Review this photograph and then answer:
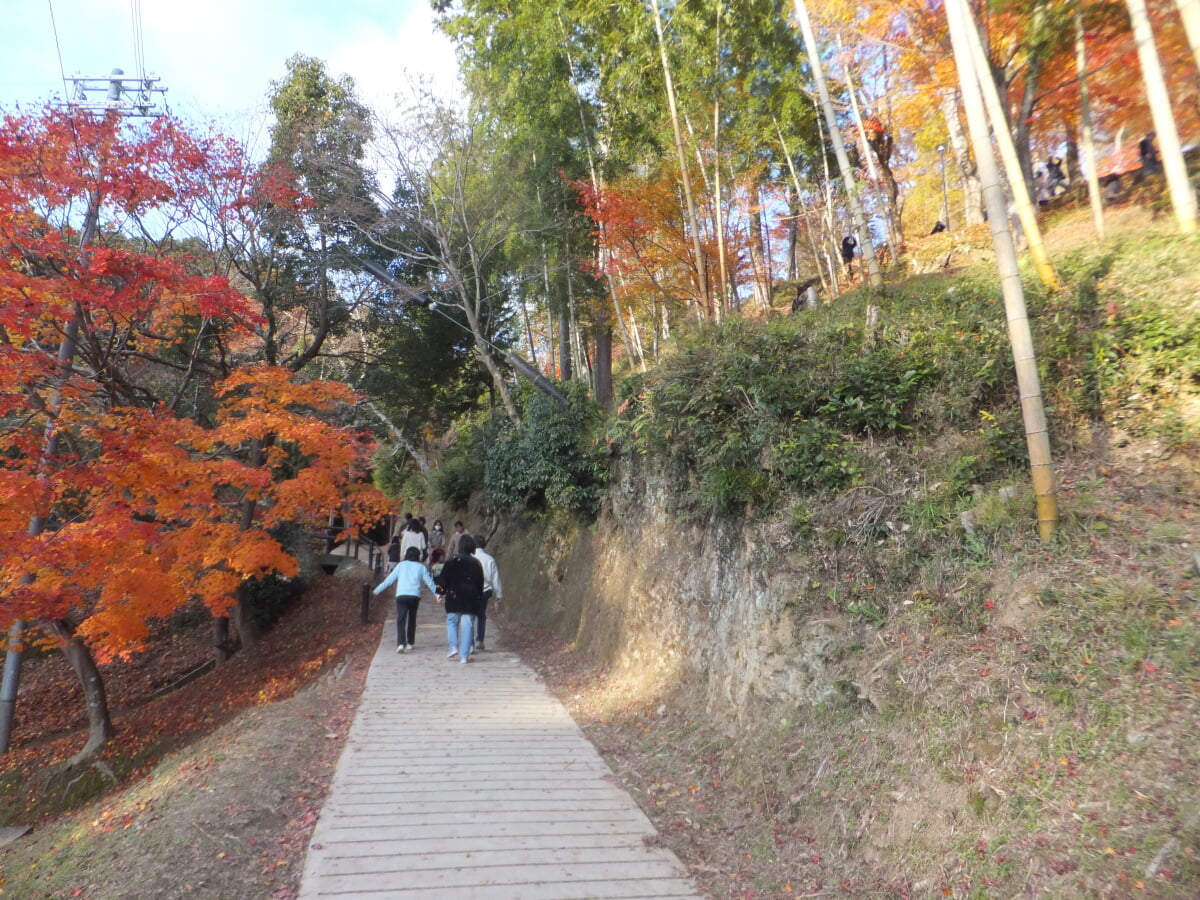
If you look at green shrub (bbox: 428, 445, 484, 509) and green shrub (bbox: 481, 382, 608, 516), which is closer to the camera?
green shrub (bbox: 481, 382, 608, 516)

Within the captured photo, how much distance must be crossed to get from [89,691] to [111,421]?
4621 mm

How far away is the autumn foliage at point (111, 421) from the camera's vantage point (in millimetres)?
9039

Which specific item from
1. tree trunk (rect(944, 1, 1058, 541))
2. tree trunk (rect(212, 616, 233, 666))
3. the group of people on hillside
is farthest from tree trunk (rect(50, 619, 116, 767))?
tree trunk (rect(944, 1, 1058, 541))

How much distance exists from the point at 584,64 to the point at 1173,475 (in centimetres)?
1417

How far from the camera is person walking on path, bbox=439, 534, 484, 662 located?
29.6 feet

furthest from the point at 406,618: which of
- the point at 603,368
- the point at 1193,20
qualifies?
the point at 1193,20

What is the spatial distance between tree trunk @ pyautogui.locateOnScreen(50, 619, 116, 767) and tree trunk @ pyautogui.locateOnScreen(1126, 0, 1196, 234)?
47.3 feet

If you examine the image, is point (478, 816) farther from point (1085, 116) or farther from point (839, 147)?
point (1085, 116)

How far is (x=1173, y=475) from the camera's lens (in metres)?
4.31

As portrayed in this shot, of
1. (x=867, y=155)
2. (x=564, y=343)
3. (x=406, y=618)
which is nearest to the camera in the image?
(x=406, y=618)

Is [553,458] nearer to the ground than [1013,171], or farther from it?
nearer to the ground

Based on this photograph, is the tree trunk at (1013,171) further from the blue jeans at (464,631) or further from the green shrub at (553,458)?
the blue jeans at (464,631)

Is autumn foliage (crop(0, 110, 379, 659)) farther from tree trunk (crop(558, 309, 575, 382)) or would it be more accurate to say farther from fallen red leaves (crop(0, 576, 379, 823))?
tree trunk (crop(558, 309, 575, 382))

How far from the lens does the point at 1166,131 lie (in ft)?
18.7
